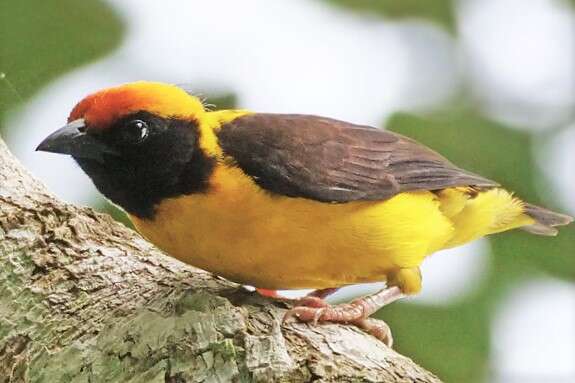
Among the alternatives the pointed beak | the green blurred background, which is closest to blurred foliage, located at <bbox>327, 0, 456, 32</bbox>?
the green blurred background

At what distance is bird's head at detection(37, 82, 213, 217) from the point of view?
3.00 metres

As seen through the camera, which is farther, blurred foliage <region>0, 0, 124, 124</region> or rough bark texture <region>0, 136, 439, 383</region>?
blurred foliage <region>0, 0, 124, 124</region>

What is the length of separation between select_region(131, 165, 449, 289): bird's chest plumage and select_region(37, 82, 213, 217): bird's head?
0.07 metres

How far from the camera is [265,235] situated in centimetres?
299

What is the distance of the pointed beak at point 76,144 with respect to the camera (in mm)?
2955

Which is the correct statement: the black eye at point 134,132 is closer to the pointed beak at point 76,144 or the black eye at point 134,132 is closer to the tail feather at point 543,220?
the pointed beak at point 76,144

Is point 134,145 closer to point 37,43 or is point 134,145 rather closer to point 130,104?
point 130,104

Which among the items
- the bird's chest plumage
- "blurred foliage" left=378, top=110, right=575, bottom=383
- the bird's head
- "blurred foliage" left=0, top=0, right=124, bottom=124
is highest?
"blurred foliage" left=0, top=0, right=124, bottom=124

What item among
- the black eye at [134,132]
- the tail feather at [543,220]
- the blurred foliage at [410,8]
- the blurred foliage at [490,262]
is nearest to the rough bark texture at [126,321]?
the black eye at [134,132]

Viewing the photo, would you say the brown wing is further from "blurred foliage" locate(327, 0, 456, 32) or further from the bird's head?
"blurred foliage" locate(327, 0, 456, 32)

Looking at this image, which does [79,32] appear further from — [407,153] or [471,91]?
[471,91]

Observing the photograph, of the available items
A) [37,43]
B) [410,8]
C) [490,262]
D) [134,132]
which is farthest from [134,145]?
[410,8]

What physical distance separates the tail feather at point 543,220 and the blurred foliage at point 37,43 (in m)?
1.89

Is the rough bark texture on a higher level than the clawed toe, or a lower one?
higher
